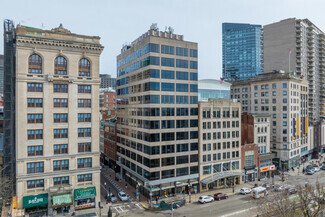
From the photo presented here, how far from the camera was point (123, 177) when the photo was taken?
69.1 m

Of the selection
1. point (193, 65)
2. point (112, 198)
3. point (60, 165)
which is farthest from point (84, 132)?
point (193, 65)

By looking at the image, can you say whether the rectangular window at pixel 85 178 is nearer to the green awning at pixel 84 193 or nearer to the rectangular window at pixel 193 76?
the green awning at pixel 84 193

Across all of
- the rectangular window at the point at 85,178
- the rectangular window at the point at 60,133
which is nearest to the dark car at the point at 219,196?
the rectangular window at the point at 85,178

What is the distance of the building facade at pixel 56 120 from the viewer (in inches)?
1672

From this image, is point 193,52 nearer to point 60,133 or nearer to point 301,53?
point 60,133

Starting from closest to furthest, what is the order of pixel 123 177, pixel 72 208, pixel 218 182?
pixel 72 208, pixel 218 182, pixel 123 177

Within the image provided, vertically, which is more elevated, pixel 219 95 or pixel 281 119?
pixel 219 95

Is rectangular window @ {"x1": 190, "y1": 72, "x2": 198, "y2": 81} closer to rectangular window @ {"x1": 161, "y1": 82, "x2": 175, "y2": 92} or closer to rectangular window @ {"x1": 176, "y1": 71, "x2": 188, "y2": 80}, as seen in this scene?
rectangular window @ {"x1": 176, "y1": 71, "x2": 188, "y2": 80}

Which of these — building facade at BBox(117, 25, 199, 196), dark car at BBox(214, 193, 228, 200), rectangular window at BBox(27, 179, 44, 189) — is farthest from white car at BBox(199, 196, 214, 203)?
rectangular window at BBox(27, 179, 44, 189)

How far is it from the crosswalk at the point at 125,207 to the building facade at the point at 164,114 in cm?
428

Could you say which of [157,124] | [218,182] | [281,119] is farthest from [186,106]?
[281,119]

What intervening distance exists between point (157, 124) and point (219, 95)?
2671 centimetres

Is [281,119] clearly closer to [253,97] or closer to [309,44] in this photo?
[253,97]

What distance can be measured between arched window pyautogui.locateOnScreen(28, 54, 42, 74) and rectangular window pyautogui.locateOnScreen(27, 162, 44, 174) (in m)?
16.9
